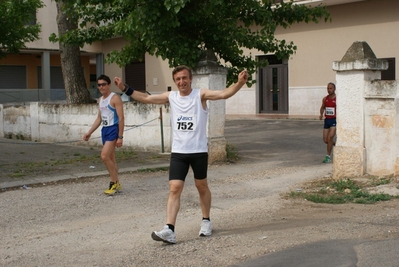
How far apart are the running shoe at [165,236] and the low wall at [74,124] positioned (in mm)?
6005

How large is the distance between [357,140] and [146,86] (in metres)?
24.8

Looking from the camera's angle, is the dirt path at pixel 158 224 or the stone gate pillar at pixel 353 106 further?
the stone gate pillar at pixel 353 106

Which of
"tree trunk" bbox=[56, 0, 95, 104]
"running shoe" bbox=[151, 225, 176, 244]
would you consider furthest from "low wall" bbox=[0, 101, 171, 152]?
"running shoe" bbox=[151, 225, 176, 244]

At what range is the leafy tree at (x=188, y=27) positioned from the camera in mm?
10664

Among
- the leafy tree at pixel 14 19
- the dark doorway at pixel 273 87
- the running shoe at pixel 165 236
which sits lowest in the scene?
the running shoe at pixel 165 236

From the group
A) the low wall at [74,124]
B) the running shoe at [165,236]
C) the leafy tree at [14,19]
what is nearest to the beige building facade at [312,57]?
the leafy tree at [14,19]

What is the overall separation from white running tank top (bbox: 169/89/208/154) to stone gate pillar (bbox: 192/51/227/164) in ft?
18.4

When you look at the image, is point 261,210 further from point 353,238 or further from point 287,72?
point 287,72

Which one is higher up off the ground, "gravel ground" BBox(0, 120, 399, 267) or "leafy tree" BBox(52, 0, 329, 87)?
"leafy tree" BBox(52, 0, 329, 87)

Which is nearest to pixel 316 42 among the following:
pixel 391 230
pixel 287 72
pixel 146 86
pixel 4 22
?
pixel 287 72

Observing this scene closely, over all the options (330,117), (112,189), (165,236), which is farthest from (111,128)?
(330,117)

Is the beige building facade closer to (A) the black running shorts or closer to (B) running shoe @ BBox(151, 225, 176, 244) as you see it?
(A) the black running shorts

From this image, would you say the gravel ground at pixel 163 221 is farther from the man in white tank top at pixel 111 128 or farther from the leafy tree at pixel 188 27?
the leafy tree at pixel 188 27

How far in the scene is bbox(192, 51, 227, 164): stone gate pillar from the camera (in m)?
11.7
